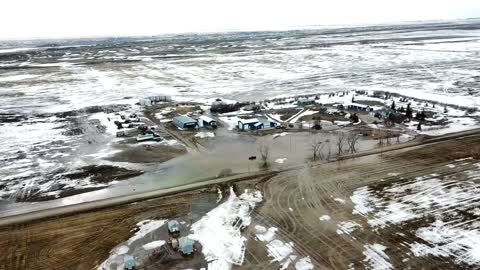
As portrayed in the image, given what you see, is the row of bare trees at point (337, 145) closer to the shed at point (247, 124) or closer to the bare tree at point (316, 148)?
the bare tree at point (316, 148)

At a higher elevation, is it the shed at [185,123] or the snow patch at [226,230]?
the shed at [185,123]

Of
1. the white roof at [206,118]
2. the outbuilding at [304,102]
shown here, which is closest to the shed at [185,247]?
the white roof at [206,118]

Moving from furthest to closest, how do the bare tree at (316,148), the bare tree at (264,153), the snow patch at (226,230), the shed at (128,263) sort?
1. the bare tree at (316,148)
2. the bare tree at (264,153)
3. the snow patch at (226,230)
4. the shed at (128,263)

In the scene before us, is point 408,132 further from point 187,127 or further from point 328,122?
point 187,127

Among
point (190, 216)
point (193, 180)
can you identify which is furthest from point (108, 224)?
point (193, 180)

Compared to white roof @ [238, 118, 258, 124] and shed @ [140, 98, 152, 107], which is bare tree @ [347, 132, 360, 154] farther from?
shed @ [140, 98, 152, 107]
